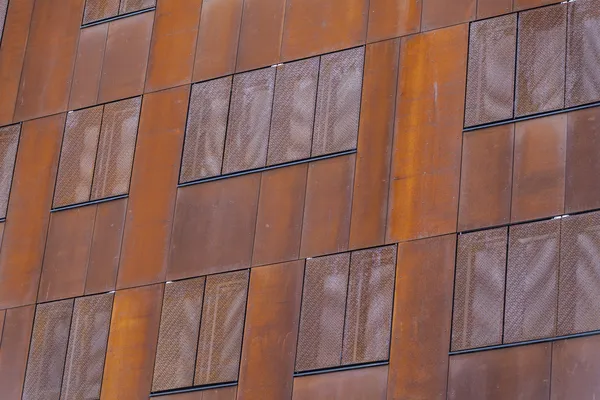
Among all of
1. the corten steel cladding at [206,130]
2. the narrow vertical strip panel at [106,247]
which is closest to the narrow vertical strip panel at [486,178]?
the corten steel cladding at [206,130]

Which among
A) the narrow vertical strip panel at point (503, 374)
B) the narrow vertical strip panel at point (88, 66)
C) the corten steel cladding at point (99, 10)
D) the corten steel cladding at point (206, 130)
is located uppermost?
the corten steel cladding at point (99, 10)

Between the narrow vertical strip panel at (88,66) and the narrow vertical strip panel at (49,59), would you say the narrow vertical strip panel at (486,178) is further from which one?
the narrow vertical strip panel at (49,59)

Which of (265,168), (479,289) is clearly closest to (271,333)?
(265,168)

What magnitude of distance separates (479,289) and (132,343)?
8.46 meters

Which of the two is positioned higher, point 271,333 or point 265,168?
point 265,168

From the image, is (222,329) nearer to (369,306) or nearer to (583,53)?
(369,306)

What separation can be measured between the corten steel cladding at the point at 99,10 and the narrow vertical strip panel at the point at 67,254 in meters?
5.10

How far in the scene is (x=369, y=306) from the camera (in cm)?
3606

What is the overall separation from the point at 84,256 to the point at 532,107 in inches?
443

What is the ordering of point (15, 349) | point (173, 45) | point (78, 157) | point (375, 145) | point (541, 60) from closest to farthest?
point (541, 60)
point (375, 145)
point (15, 349)
point (173, 45)
point (78, 157)

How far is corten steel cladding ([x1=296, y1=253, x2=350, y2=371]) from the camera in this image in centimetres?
3625

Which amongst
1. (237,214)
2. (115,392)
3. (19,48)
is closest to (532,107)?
(237,214)

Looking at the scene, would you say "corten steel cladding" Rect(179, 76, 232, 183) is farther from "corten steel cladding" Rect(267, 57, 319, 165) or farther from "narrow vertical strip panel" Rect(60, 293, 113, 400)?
"narrow vertical strip panel" Rect(60, 293, 113, 400)

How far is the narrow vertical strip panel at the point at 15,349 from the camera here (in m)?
40.4
